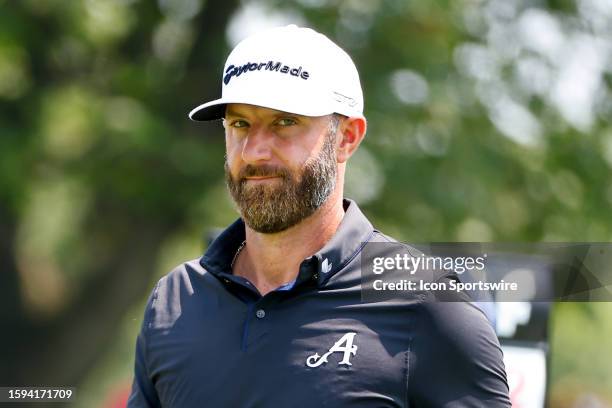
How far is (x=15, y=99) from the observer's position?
488 inches

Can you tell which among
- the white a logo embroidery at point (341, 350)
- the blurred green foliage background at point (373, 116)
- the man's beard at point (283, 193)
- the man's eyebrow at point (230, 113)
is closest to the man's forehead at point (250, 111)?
the man's eyebrow at point (230, 113)

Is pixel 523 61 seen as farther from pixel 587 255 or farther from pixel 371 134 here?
pixel 587 255

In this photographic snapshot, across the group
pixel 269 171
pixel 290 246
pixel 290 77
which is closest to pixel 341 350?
pixel 290 246

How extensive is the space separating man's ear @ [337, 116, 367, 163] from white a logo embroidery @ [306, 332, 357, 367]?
1.79 ft

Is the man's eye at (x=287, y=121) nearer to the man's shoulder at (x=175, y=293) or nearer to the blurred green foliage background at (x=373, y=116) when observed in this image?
the man's shoulder at (x=175, y=293)

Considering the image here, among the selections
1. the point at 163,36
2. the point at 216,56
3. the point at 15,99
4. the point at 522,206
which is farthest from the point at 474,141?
the point at 15,99

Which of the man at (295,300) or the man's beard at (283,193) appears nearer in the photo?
the man at (295,300)

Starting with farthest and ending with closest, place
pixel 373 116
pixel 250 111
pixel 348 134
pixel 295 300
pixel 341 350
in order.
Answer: pixel 373 116, pixel 348 134, pixel 250 111, pixel 295 300, pixel 341 350

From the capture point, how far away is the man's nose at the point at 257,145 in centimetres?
A: 299

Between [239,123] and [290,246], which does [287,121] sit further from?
[290,246]

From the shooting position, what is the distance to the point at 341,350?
2.81 meters

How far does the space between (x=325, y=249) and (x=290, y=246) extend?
14cm

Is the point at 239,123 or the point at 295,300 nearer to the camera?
the point at 295,300

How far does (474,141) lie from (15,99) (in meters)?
4.80
